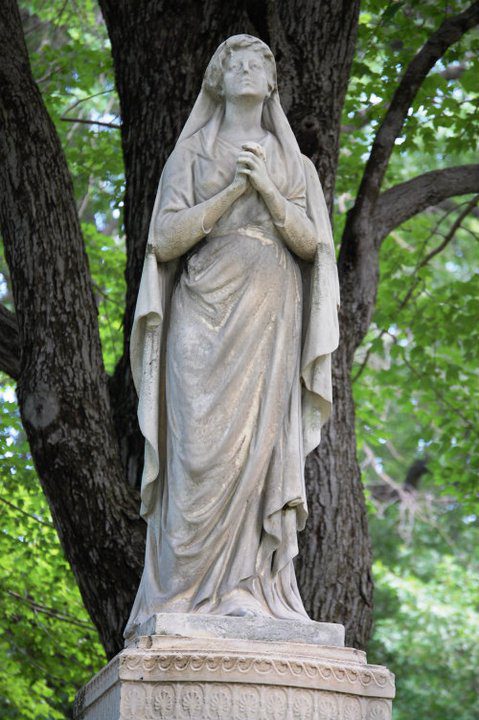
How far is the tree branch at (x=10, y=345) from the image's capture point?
8.75 m

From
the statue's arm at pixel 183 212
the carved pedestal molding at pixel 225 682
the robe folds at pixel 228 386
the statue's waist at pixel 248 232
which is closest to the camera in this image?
the carved pedestal molding at pixel 225 682

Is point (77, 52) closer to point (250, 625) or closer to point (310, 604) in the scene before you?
point (310, 604)

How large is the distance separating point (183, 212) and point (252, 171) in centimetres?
37

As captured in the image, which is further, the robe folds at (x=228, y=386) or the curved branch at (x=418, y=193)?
the curved branch at (x=418, y=193)

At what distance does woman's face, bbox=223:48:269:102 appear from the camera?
20.8ft

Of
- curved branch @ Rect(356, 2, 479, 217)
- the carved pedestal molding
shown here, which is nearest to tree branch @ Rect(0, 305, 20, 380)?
curved branch @ Rect(356, 2, 479, 217)

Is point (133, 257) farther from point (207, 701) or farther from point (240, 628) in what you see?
point (207, 701)

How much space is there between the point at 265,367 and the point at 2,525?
6.37 m

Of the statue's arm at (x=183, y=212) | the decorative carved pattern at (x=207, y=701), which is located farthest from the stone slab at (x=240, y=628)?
the statue's arm at (x=183, y=212)

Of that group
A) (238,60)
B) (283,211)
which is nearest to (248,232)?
(283,211)

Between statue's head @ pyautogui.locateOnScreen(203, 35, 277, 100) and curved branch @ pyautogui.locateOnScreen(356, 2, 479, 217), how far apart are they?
3225mm

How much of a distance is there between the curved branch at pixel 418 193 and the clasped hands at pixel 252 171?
3761 mm

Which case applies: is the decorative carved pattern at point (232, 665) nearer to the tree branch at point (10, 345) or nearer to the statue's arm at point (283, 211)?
the statue's arm at point (283, 211)

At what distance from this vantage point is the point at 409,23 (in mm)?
11812
